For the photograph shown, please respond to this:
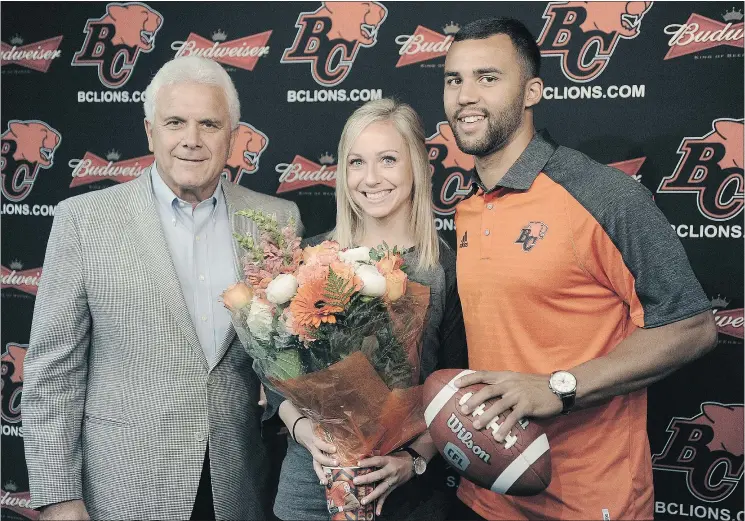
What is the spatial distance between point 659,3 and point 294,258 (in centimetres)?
207

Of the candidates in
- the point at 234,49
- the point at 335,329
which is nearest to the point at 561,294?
the point at 335,329

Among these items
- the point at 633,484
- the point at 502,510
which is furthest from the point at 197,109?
the point at 633,484

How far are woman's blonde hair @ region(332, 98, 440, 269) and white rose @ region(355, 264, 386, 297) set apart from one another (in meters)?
0.67

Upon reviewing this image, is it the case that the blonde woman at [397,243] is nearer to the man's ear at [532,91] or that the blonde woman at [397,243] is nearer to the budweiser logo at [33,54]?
the man's ear at [532,91]

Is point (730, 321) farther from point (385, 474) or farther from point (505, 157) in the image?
point (385, 474)

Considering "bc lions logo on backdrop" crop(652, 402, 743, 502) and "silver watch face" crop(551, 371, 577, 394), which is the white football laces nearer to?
"silver watch face" crop(551, 371, 577, 394)

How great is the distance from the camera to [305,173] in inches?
139

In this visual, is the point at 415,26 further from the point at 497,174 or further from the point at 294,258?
the point at 294,258

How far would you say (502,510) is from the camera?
7.59 ft

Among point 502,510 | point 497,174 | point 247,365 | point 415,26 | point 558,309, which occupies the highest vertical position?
point 415,26

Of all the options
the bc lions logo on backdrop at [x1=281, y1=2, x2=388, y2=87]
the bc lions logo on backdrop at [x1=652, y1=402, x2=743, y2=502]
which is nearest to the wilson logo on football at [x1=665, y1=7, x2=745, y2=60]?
the bc lions logo on backdrop at [x1=281, y1=2, x2=388, y2=87]

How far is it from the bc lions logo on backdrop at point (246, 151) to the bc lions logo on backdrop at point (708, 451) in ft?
7.11

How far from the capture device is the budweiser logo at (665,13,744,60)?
3053mm

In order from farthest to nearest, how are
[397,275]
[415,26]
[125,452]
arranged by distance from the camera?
[415,26] → [125,452] → [397,275]
